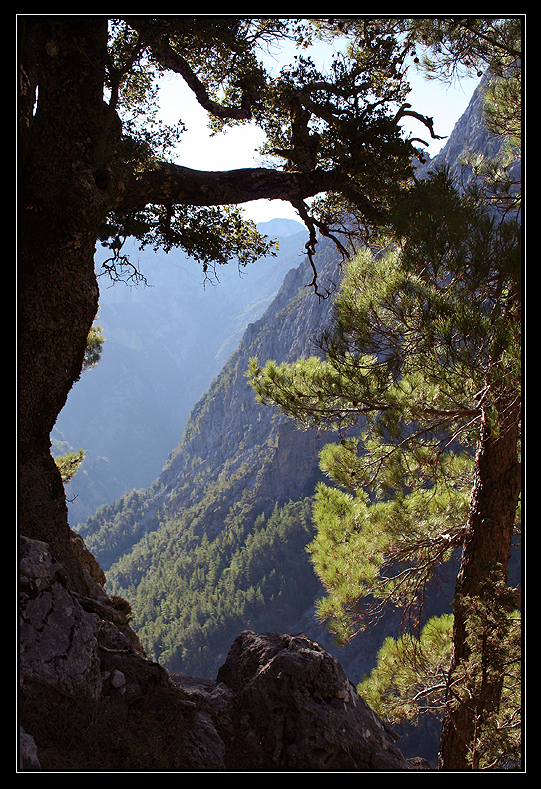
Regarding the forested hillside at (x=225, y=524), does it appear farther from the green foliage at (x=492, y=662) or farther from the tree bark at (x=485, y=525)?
the green foliage at (x=492, y=662)

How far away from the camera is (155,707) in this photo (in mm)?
2361

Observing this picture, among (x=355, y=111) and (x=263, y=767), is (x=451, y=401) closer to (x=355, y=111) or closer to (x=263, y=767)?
(x=355, y=111)

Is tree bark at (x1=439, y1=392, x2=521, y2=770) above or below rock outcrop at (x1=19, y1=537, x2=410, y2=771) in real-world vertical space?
above

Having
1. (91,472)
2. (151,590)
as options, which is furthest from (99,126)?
(91,472)

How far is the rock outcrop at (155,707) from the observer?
2.07m

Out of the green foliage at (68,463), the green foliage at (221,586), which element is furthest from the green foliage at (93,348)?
the green foliage at (221,586)

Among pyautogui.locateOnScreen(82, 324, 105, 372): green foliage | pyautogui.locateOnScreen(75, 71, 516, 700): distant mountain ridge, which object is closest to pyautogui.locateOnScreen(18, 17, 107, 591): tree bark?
pyautogui.locateOnScreen(82, 324, 105, 372): green foliage

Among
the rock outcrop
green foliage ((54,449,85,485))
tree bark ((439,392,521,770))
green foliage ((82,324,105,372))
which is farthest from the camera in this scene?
green foliage ((82,324,105,372))

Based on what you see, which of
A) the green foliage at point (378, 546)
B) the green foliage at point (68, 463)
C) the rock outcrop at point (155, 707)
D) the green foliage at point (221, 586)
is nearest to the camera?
the rock outcrop at point (155, 707)

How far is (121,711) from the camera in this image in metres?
2.24

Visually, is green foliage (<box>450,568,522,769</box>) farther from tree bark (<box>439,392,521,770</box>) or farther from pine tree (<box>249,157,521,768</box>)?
tree bark (<box>439,392,521,770</box>)

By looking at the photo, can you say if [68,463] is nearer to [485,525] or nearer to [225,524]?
[485,525]

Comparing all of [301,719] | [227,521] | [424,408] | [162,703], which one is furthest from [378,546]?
[227,521]

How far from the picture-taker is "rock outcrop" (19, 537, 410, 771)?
2.07m
